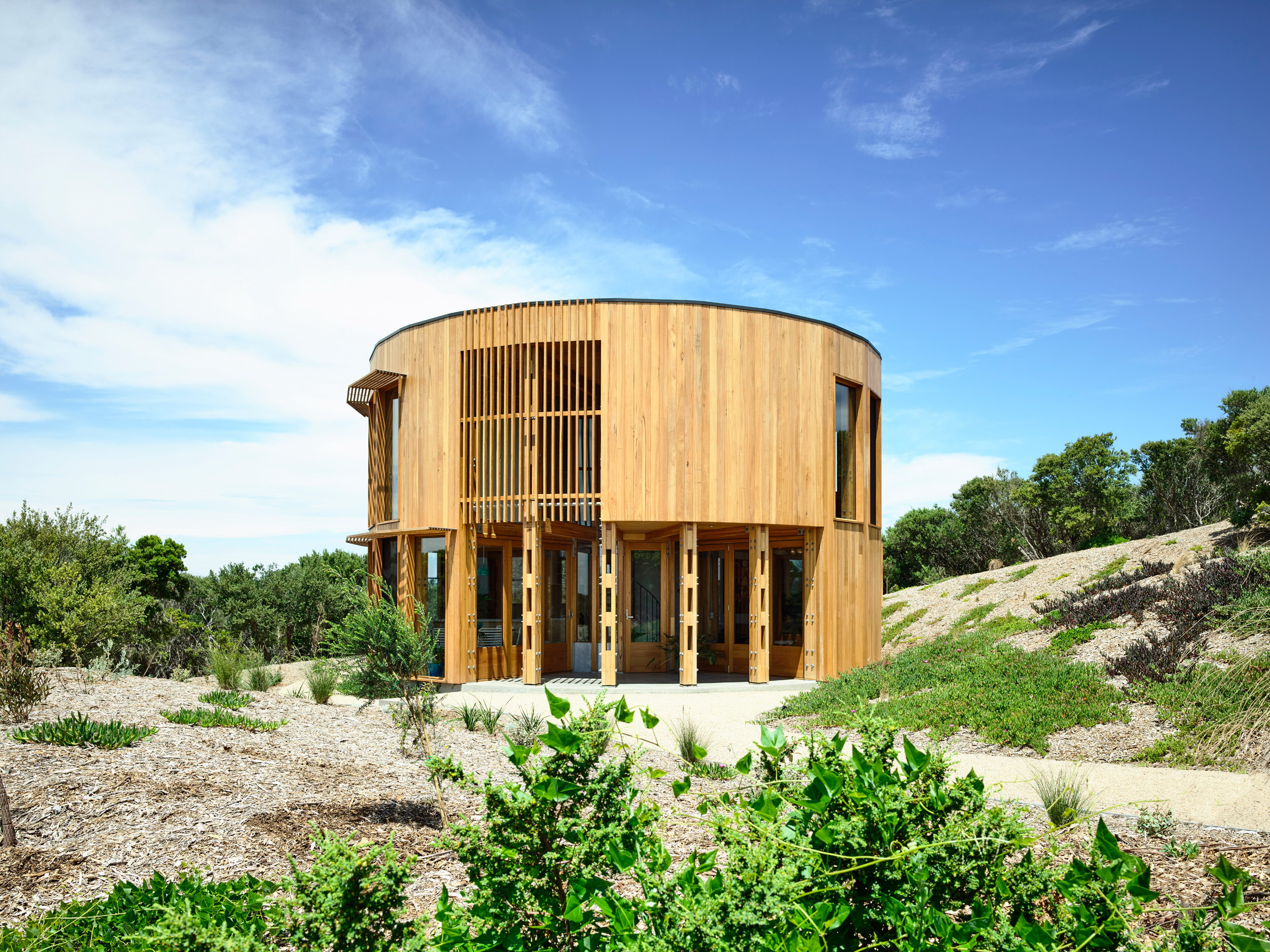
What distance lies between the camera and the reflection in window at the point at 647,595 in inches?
693

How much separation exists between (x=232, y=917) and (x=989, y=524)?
1777 inches

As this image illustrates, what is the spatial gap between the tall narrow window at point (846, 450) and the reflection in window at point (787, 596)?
53.5 inches

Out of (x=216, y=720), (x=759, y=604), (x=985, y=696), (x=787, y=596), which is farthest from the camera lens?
(x=787, y=596)

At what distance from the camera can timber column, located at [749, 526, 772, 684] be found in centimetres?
1516

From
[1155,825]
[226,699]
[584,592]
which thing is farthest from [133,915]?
[584,592]

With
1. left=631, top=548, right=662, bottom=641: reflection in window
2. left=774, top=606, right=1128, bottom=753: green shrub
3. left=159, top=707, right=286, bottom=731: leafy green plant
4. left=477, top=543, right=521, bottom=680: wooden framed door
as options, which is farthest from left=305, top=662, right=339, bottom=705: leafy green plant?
left=631, top=548, right=662, bottom=641: reflection in window

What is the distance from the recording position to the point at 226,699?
31.0 ft

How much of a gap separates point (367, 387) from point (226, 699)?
910cm

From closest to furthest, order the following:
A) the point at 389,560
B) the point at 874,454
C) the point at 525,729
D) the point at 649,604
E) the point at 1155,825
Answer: the point at 1155,825
the point at 525,729
the point at 389,560
the point at 649,604
the point at 874,454

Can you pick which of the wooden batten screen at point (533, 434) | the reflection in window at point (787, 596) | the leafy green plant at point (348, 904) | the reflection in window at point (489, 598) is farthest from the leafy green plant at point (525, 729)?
the reflection in window at point (787, 596)

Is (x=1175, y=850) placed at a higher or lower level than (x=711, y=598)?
lower

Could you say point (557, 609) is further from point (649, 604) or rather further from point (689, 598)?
point (689, 598)

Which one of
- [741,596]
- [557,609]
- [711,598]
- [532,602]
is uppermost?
[532,602]

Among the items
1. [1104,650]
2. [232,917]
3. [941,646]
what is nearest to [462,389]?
[941,646]
